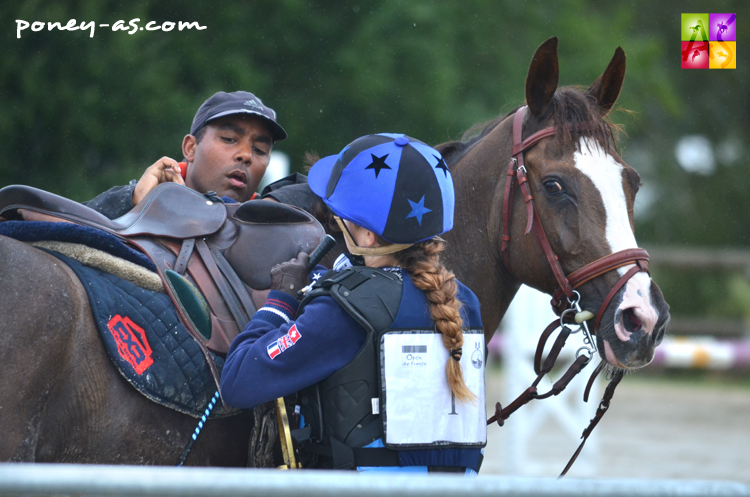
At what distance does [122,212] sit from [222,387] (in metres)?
1.05

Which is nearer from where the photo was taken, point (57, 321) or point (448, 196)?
point (57, 321)

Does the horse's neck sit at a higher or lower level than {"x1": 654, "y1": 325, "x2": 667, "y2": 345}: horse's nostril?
higher

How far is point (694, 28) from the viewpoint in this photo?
19.8ft

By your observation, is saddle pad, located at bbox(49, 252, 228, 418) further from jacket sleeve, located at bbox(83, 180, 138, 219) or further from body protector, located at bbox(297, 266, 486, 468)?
jacket sleeve, located at bbox(83, 180, 138, 219)

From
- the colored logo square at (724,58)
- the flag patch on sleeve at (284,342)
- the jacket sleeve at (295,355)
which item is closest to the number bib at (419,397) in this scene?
the jacket sleeve at (295,355)

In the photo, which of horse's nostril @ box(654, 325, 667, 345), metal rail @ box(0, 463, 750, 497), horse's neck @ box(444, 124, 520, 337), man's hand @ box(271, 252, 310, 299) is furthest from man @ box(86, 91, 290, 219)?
metal rail @ box(0, 463, 750, 497)

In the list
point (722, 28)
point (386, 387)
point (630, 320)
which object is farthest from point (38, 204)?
point (722, 28)

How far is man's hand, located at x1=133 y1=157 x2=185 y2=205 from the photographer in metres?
2.63

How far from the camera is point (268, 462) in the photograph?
2.23 m

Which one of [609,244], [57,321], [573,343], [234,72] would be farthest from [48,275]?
[234,72]

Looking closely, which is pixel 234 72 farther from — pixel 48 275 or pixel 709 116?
pixel 709 116

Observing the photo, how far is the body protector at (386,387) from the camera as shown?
1.88 m

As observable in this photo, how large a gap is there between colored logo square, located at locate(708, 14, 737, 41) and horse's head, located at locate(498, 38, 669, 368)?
13.1 ft

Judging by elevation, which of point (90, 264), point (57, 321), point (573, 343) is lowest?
point (573, 343)
